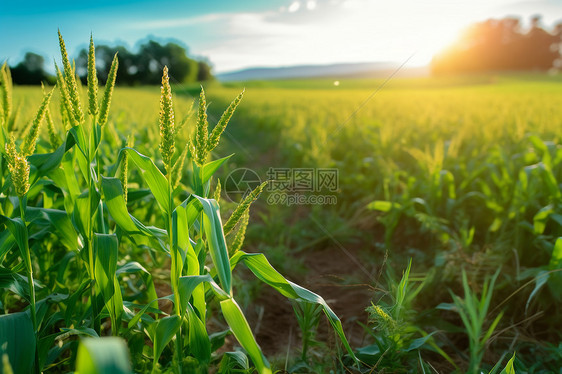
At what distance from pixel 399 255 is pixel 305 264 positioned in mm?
638

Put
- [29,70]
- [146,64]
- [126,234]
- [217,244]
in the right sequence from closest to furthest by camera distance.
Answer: [217,244] → [126,234] → [146,64] → [29,70]

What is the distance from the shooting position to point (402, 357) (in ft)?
4.89

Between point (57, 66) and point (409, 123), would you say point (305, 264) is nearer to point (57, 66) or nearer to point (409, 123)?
point (57, 66)

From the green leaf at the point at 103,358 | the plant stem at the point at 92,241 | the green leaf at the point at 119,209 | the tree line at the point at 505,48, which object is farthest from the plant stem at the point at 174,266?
the tree line at the point at 505,48

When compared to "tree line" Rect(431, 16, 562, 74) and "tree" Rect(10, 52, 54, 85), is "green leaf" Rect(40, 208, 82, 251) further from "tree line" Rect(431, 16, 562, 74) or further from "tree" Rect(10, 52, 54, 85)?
"tree line" Rect(431, 16, 562, 74)

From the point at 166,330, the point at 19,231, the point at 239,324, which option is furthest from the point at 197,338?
the point at 19,231

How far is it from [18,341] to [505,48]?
56.6m

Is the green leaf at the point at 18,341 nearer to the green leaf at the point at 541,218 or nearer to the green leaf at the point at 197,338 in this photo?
the green leaf at the point at 197,338

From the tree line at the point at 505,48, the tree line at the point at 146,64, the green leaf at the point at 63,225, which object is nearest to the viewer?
the green leaf at the point at 63,225

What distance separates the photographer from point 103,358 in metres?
0.56

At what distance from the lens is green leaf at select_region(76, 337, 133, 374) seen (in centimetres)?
55

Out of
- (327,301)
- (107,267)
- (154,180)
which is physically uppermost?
(154,180)

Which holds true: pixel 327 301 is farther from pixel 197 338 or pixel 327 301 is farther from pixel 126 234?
pixel 126 234

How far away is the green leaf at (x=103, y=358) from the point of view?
55cm
